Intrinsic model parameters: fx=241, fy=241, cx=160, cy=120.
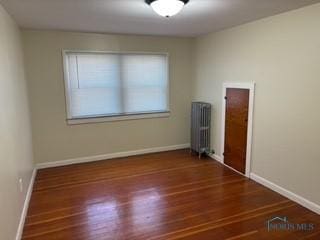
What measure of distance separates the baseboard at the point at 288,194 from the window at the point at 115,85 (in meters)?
2.16

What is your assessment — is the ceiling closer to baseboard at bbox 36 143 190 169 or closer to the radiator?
the radiator

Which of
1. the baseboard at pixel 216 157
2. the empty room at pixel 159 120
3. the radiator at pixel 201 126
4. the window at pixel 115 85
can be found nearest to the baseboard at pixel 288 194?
the empty room at pixel 159 120

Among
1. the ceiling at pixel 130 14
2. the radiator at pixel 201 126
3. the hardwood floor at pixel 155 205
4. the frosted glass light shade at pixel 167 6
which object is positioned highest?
the ceiling at pixel 130 14

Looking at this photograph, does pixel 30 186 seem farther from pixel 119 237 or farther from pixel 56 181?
pixel 119 237

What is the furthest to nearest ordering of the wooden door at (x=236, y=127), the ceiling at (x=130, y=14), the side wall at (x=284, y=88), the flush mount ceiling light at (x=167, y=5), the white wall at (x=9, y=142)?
the wooden door at (x=236, y=127)
the side wall at (x=284, y=88)
the ceiling at (x=130, y=14)
the flush mount ceiling light at (x=167, y=5)
the white wall at (x=9, y=142)

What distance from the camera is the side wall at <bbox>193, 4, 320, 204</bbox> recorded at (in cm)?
266

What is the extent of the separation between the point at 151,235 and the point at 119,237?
1.01ft

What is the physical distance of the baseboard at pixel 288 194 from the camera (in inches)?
108

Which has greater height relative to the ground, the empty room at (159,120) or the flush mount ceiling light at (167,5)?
the flush mount ceiling light at (167,5)

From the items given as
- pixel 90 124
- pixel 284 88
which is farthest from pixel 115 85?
pixel 284 88

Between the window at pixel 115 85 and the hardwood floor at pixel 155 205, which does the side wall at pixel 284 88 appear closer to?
the hardwood floor at pixel 155 205

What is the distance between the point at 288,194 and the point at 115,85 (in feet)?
10.5

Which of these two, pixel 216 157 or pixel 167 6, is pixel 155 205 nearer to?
pixel 216 157

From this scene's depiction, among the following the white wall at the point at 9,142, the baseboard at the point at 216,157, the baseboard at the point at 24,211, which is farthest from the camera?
the baseboard at the point at 216,157
